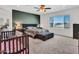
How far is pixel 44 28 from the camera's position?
8.11 ft

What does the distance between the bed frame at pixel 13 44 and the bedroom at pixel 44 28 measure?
11cm

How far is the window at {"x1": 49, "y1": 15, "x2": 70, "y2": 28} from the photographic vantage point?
2416 mm

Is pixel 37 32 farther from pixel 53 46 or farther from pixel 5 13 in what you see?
pixel 5 13

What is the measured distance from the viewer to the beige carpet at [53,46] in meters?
2.39

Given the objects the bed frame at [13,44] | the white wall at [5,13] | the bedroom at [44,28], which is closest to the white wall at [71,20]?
the bedroom at [44,28]

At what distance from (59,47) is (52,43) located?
0.16 meters

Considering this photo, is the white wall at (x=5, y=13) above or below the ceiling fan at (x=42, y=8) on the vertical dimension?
below

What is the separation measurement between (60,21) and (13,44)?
107 cm

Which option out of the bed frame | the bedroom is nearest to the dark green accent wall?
the bedroom

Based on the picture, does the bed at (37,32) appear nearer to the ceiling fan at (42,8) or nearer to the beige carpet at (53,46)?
the beige carpet at (53,46)

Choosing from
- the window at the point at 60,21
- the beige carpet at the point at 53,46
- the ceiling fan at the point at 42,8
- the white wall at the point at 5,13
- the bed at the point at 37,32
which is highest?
the ceiling fan at the point at 42,8

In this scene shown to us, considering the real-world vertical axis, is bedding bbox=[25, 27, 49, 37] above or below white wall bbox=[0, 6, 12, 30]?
below

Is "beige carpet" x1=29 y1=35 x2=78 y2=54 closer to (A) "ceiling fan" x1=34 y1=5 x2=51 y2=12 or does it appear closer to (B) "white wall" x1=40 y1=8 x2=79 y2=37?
(B) "white wall" x1=40 y1=8 x2=79 y2=37
